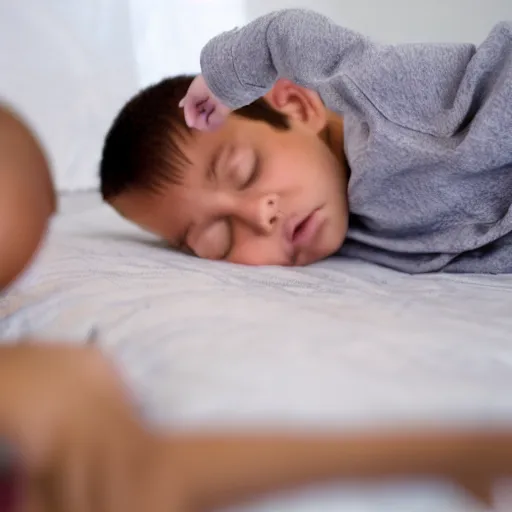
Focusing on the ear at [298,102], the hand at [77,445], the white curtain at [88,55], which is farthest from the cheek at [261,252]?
the white curtain at [88,55]

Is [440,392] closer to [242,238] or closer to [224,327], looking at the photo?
[224,327]

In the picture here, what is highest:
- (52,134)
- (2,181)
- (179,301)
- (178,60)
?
(2,181)

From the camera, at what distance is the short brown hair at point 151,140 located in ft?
2.98

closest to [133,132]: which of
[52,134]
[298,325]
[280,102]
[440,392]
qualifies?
[280,102]

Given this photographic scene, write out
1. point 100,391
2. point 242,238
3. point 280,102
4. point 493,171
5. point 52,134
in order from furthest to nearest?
1. point 52,134
2. point 280,102
3. point 242,238
4. point 493,171
5. point 100,391

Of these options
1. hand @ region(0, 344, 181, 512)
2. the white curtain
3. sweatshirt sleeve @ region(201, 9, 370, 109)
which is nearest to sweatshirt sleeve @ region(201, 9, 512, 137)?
sweatshirt sleeve @ region(201, 9, 370, 109)

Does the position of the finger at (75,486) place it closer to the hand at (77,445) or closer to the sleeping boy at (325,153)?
the hand at (77,445)

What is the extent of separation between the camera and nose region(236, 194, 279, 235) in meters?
0.83

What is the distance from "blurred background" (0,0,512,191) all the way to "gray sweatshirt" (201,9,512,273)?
1.07 meters

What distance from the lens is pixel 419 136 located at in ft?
2.53

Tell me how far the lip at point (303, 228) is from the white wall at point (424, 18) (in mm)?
1248

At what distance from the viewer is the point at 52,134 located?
6.03ft

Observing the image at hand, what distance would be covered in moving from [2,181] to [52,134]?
1.64 m

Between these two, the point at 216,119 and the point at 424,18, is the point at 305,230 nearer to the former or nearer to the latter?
the point at 216,119
